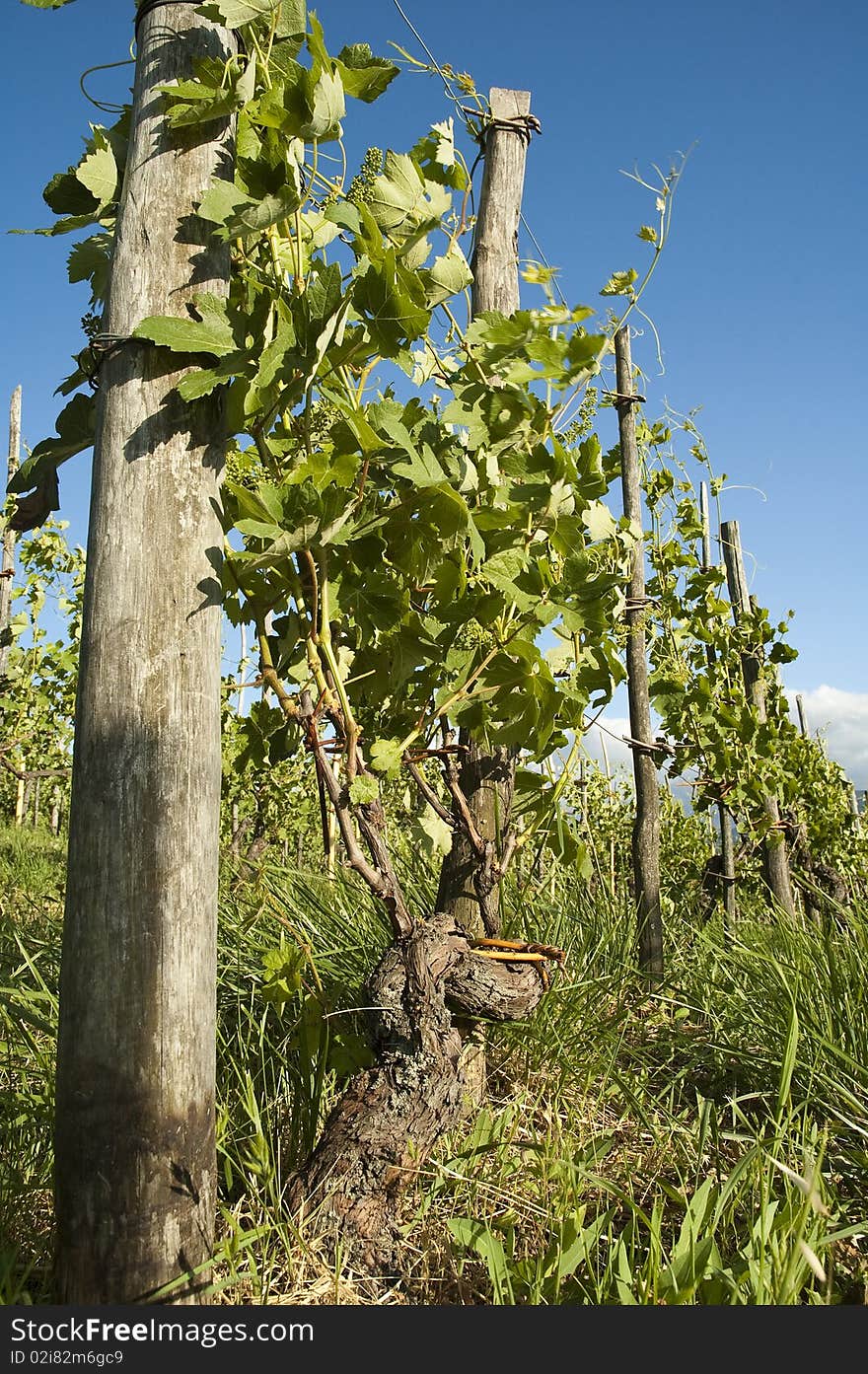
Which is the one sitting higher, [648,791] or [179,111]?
[179,111]

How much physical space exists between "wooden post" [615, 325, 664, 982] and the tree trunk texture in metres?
1.35

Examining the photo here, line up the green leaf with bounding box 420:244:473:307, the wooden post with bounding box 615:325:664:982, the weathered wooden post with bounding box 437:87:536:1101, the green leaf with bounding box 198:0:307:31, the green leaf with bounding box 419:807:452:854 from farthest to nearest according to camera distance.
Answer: the wooden post with bounding box 615:325:664:982 < the weathered wooden post with bounding box 437:87:536:1101 < the green leaf with bounding box 419:807:452:854 < the green leaf with bounding box 420:244:473:307 < the green leaf with bounding box 198:0:307:31

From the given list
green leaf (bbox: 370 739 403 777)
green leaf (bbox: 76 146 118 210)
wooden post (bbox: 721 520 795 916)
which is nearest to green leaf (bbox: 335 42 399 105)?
green leaf (bbox: 76 146 118 210)

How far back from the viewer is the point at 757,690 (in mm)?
4902

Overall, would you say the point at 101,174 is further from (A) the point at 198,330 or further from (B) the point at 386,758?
(B) the point at 386,758

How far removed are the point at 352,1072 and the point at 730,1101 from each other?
2.77 feet

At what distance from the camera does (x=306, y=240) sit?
181 centimetres

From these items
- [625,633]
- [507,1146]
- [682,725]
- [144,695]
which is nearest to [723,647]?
[682,725]

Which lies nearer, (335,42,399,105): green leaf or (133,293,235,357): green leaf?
(133,293,235,357): green leaf

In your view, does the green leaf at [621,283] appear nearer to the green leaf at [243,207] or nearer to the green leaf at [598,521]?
the green leaf at [598,521]

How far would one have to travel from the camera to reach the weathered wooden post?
7.64 ft

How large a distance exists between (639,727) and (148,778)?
7.91 feet

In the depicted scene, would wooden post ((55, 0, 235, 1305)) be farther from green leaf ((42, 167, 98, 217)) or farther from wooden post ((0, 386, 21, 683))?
wooden post ((0, 386, 21, 683))

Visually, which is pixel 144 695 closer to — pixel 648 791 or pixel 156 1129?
pixel 156 1129
